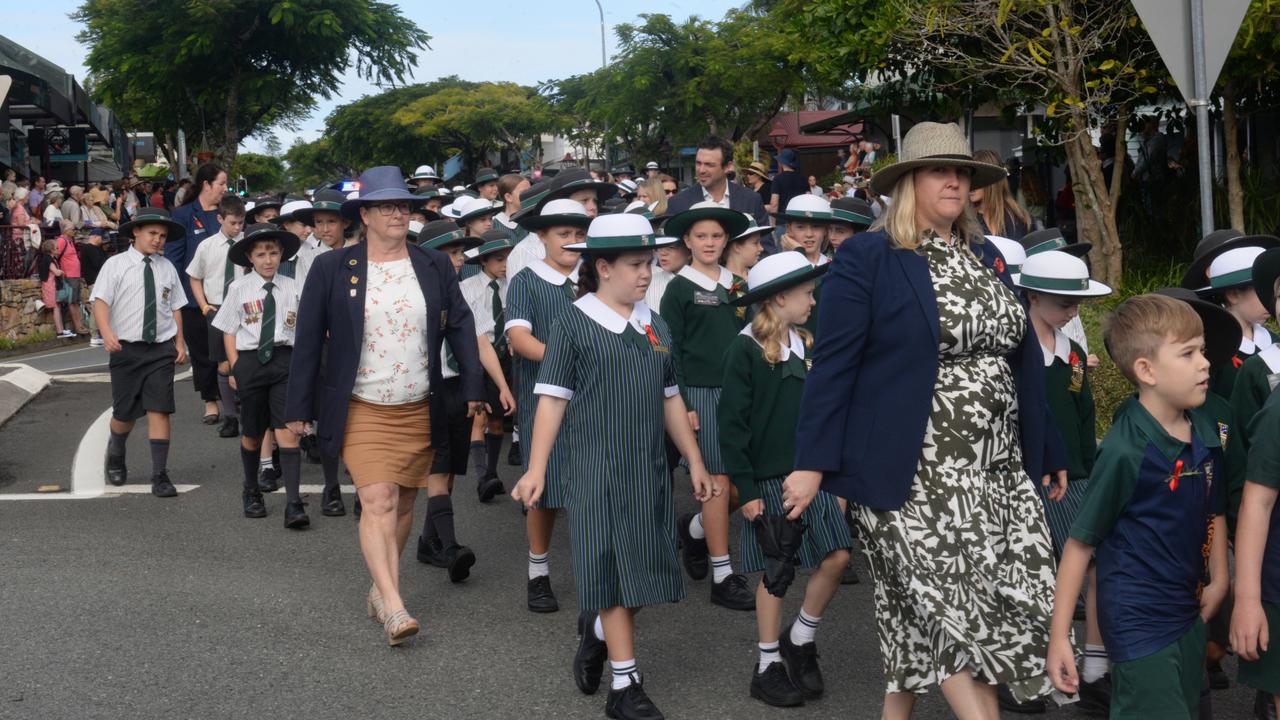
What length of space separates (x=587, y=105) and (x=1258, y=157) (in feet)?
116

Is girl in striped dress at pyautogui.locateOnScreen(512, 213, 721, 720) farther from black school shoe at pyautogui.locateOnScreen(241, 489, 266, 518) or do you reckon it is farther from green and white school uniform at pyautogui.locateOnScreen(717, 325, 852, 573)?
black school shoe at pyautogui.locateOnScreen(241, 489, 266, 518)

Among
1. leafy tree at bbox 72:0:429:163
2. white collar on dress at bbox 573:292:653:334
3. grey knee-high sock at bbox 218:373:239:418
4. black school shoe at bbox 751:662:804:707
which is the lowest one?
black school shoe at bbox 751:662:804:707

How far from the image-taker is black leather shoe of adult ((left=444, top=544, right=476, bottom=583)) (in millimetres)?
7352

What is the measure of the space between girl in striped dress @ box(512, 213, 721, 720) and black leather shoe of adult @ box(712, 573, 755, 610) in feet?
4.72

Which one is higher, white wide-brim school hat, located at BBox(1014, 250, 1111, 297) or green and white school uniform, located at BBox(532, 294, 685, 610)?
white wide-brim school hat, located at BBox(1014, 250, 1111, 297)

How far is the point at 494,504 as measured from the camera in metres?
9.54

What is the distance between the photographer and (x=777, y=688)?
544cm

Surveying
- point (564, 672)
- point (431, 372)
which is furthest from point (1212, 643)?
point (431, 372)

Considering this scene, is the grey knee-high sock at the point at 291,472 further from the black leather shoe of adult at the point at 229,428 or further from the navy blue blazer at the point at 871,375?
the navy blue blazer at the point at 871,375

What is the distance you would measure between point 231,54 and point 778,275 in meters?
33.9

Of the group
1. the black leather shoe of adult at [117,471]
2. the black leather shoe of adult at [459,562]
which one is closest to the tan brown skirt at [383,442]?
the black leather shoe of adult at [459,562]

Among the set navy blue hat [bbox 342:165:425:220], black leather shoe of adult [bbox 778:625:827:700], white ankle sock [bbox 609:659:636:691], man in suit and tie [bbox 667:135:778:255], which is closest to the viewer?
white ankle sock [bbox 609:659:636:691]

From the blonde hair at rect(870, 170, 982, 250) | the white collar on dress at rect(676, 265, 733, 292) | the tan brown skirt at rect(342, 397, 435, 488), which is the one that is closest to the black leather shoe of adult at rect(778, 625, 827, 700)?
the blonde hair at rect(870, 170, 982, 250)

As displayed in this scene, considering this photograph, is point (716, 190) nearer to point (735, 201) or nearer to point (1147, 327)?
point (735, 201)
